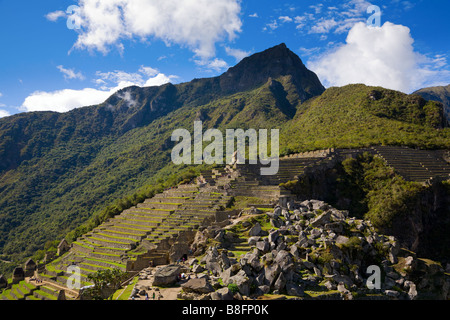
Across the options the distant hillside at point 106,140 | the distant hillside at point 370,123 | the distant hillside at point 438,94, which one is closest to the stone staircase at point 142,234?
the distant hillside at point 370,123

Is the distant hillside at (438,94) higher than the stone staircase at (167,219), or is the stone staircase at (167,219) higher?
the distant hillside at (438,94)

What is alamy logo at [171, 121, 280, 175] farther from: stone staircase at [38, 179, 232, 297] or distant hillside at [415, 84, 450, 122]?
distant hillside at [415, 84, 450, 122]

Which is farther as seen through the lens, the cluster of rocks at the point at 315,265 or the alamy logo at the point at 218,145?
the alamy logo at the point at 218,145

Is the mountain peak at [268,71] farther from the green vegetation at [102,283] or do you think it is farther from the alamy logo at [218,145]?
the green vegetation at [102,283]

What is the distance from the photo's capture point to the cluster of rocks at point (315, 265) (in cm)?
1405

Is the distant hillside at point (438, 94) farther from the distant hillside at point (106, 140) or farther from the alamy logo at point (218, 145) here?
the alamy logo at point (218, 145)

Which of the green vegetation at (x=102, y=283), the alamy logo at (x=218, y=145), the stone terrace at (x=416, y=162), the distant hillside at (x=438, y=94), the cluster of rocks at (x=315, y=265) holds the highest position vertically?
the distant hillside at (x=438, y=94)

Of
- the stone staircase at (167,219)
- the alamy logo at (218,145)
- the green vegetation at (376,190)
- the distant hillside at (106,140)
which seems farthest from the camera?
the distant hillside at (106,140)

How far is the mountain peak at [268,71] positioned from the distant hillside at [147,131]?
717 millimetres

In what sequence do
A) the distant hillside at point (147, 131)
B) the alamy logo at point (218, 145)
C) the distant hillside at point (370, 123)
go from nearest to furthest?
the distant hillside at point (370, 123) < the distant hillside at point (147, 131) < the alamy logo at point (218, 145)

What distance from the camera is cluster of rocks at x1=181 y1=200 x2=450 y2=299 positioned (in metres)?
14.0

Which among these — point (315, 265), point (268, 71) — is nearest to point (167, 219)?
point (315, 265)

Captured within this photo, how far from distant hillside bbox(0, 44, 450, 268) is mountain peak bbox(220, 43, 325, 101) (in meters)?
0.72
